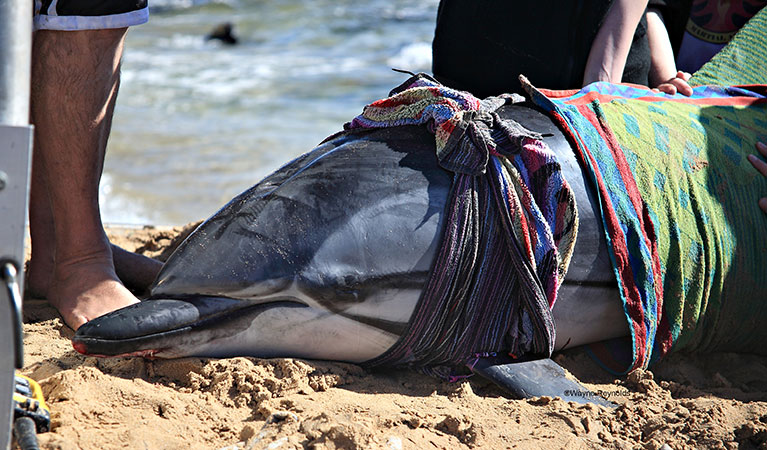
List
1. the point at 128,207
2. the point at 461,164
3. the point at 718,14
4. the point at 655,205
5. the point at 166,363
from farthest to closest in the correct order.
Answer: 1. the point at 128,207
2. the point at 718,14
3. the point at 655,205
4. the point at 461,164
5. the point at 166,363

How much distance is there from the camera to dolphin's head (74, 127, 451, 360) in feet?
6.48

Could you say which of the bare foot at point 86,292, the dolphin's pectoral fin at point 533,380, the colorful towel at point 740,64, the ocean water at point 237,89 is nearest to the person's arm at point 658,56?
the colorful towel at point 740,64

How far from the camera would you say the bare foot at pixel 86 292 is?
94.5 inches

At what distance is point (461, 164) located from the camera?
2180 mm

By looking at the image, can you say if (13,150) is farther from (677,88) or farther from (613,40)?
(677,88)

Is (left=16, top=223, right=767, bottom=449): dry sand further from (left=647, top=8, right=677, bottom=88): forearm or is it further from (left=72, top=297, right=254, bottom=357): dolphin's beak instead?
(left=647, top=8, right=677, bottom=88): forearm

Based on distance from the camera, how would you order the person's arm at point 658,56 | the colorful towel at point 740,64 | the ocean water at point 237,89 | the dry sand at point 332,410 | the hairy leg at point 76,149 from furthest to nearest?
the ocean water at point 237,89 < the person's arm at point 658,56 < the colorful towel at point 740,64 < the hairy leg at point 76,149 < the dry sand at point 332,410

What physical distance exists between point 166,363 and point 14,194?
0.87 m

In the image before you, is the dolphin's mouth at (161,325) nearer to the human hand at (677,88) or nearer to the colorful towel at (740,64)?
the human hand at (677,88)

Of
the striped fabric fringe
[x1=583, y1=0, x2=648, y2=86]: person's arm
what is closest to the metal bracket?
the striped fabric fringe

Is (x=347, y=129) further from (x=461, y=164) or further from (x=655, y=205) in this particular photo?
(x=655, y=205)

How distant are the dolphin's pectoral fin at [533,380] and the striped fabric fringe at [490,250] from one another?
4cm

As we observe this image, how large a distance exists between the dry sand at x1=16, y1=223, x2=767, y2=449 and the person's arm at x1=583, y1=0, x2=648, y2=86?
3.79ft

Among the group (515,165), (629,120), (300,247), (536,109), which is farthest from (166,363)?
(629,120)
